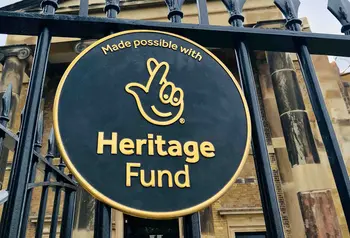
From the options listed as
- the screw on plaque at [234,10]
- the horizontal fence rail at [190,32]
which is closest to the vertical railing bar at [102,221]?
the horizontal fence rail at [190,32]

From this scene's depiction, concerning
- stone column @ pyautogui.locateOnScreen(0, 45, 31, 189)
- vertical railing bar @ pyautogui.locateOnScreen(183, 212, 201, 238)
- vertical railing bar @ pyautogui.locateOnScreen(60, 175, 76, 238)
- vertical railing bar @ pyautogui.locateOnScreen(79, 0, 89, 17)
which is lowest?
vertical railing bar @ pyautogui.locateOnScreen(183, 212, 201, 238)

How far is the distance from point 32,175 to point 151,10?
858 cm

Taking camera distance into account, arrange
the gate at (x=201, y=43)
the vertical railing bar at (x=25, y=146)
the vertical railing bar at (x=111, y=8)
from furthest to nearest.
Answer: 1. the vertical railing bar at (x=111, y=8)
2. the gate at (x=201, y=43)
3. the vertical railing bar at (x=25, y=146)

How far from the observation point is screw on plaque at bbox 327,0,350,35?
206 cm

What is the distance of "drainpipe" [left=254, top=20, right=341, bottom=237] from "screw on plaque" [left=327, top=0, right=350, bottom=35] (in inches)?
209

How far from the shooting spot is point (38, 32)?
5.75 feet

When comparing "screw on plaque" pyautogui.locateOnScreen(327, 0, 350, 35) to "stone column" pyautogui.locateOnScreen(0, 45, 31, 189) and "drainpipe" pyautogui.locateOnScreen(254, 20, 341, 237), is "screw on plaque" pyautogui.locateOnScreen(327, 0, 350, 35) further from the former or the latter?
"stone column" pyautogui.locateOnScreen(0, 45, 31, 189)

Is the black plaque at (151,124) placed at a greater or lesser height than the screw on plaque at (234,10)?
lesser

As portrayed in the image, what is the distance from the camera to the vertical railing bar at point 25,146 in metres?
1.29

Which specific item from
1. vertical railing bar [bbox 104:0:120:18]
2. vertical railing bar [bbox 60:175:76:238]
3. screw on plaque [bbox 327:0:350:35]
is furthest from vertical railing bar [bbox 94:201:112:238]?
screw on plaque [bbox 327:0:350:35]

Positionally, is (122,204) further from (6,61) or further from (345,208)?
(6,61)

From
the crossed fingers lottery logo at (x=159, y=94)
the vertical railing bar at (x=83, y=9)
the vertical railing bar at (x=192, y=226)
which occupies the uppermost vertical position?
the vertical railing bar at (x=83, y=9)

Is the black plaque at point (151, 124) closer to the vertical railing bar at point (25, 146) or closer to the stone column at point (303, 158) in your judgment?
the vertical railing bar at point (25, 146)

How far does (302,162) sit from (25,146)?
22.5 feet
